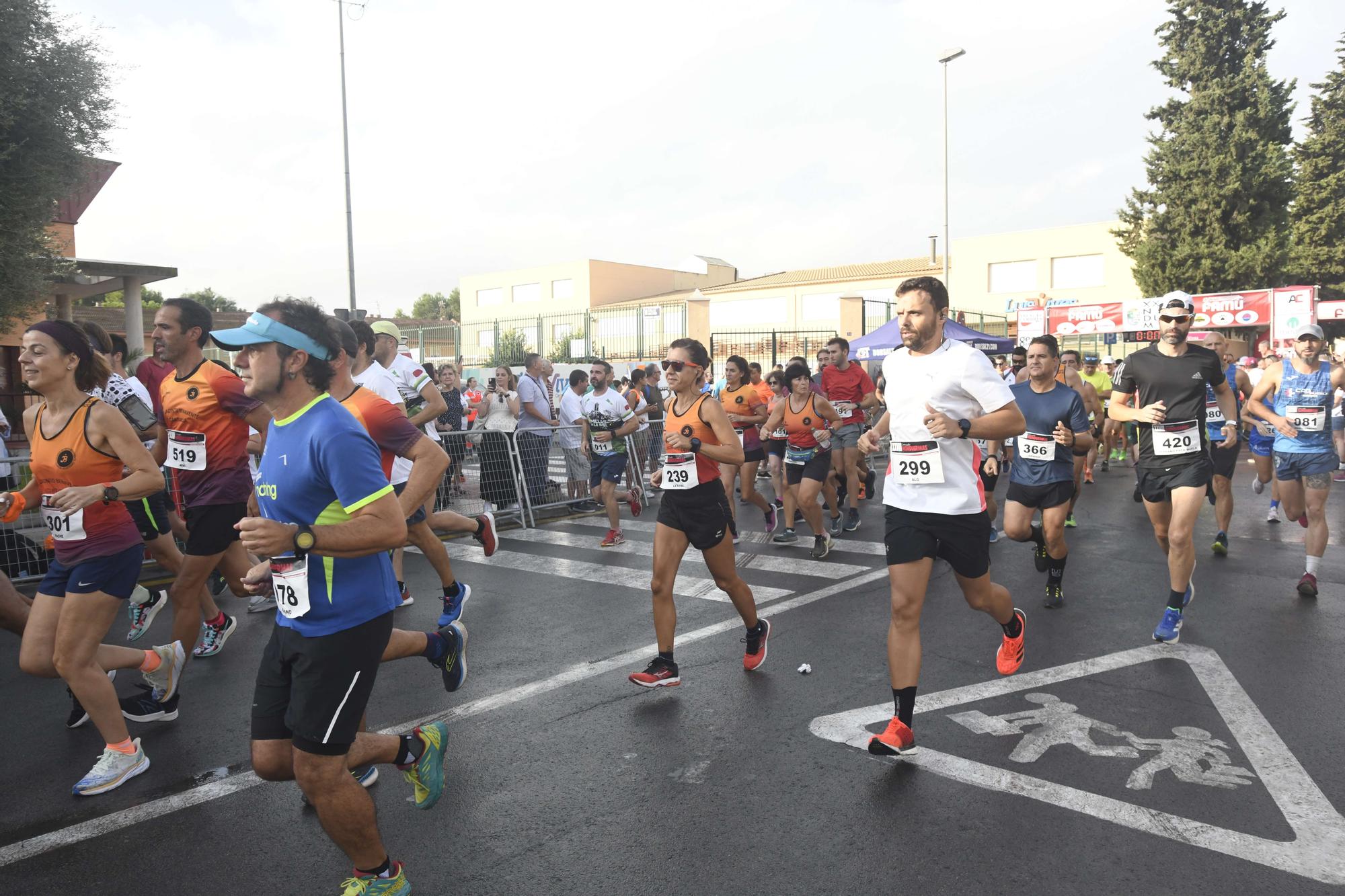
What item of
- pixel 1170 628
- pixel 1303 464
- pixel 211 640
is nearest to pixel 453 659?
pixel 211 640

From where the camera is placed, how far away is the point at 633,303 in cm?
5766

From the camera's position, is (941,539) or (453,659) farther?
(941,539)

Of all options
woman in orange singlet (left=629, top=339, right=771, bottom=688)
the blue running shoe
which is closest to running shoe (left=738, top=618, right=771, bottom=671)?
woman in orange singlet (left=629, top=339, right=771, bottom=688)

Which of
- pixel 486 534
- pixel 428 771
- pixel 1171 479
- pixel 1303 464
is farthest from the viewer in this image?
pixel 1303 464

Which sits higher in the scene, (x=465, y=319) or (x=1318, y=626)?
(x=465, y=319)

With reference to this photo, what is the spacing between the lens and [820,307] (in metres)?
49.9

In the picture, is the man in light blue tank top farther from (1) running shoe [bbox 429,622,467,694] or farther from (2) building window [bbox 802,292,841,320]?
(2) building window [bbox 802,292,841,320]

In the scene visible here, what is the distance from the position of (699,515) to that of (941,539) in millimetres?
1505

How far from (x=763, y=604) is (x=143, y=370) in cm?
524

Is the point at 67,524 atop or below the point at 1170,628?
atop

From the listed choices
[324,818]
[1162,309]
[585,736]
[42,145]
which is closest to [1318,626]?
[1162,309]

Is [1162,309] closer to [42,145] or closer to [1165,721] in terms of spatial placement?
[1165,721]

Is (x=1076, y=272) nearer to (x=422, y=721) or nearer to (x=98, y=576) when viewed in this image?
(x=422, y=721)

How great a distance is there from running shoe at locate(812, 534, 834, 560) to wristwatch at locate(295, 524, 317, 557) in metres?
6.52
